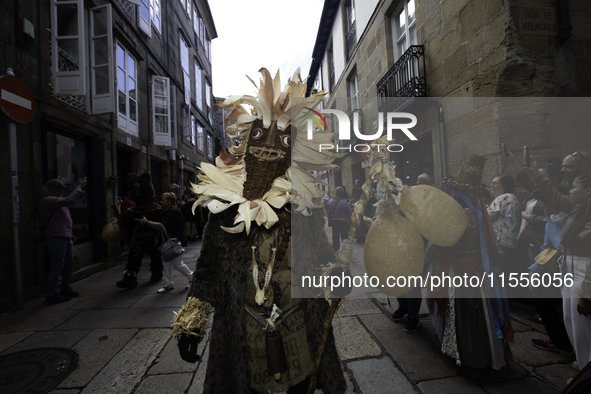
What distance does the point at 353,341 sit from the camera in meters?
2.73

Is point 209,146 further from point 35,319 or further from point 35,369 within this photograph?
point 35,369

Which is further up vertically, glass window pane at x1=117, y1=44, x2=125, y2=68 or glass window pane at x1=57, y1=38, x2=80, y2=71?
glass window pane at x1=117, y1=44, x2=125, y2=68

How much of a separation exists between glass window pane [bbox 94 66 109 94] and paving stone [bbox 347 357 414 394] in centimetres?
740

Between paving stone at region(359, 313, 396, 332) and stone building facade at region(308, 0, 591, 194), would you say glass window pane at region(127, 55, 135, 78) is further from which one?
paving stone at region(359, 313, 396, 332)

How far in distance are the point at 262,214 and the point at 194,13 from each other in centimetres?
1965

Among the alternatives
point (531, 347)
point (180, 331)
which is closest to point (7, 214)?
point (180, 331)

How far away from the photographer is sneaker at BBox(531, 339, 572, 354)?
247cm

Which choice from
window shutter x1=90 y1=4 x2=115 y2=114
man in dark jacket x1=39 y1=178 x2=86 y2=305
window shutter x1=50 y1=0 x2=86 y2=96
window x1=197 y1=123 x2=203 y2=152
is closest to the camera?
man in dark jacket x1=39 y1=178 x2=86 y2=305

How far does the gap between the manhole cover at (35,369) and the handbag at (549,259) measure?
141 inches

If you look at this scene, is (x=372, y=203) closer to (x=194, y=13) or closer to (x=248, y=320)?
(x=248, y=320)

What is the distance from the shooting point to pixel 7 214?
13.0ft

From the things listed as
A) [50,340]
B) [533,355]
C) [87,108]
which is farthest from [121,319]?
[87,108]

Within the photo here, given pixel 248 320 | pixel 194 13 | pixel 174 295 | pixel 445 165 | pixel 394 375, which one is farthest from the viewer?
pixel 194 13

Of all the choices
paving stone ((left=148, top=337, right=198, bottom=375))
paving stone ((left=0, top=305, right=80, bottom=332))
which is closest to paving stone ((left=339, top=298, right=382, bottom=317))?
paving stone ((left=148, top=337, right=198, bottom=375))
